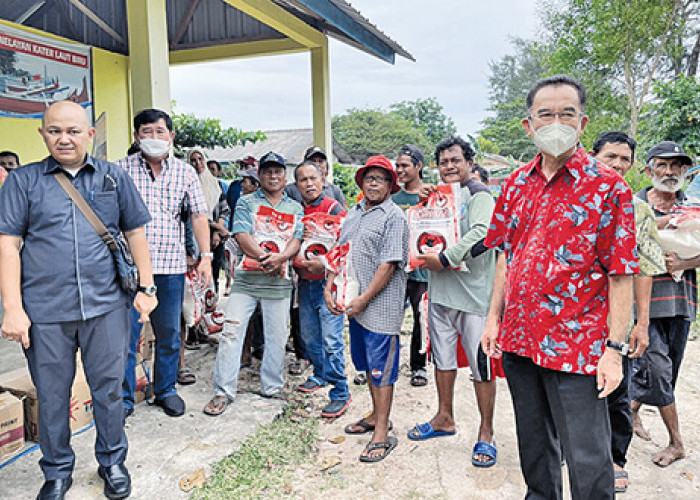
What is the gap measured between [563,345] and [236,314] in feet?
8.83

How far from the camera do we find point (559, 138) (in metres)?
2.06

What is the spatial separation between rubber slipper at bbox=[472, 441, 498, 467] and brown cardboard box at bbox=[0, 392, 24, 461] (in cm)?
280

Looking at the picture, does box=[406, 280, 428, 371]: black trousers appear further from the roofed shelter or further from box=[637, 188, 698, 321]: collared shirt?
the roofed shelter

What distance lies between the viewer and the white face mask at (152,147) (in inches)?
143

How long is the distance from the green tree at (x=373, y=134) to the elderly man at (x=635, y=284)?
3985 cm

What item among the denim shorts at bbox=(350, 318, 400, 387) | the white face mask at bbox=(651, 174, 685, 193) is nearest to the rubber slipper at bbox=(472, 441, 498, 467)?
the denim shorts at bbox=(350, 318, 400, 387)

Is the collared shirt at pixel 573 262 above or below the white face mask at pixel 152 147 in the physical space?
below

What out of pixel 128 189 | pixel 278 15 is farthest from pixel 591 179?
pixel 278 15

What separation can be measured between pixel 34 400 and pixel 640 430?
164 inches

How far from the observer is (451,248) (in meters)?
3.44

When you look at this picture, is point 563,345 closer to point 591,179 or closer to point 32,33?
point 591,179

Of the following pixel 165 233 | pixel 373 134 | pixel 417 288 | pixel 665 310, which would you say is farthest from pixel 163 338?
pixel 373 134

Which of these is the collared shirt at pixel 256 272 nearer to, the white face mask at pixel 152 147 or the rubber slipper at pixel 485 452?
the white face mask at pixel 152 147

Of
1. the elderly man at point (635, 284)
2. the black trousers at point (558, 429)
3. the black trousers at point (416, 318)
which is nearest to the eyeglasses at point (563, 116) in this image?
the elderly man at point (635, 284)
